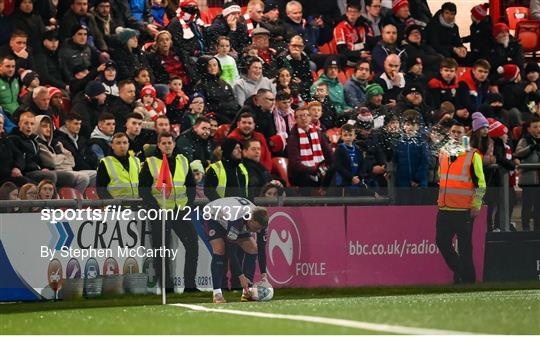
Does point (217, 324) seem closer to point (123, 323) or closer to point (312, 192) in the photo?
point (123, 323)

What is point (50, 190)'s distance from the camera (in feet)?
56.0

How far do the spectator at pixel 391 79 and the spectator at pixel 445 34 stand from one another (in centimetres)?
233

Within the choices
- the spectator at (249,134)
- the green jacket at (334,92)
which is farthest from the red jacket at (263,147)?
the green jacket at (334,92)

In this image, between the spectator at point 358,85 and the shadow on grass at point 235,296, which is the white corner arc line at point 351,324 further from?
the spectator at point 358,85

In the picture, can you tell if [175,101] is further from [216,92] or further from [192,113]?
[216,92]

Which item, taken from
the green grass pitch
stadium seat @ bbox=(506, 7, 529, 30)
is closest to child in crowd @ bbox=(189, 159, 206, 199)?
the green grass pitch

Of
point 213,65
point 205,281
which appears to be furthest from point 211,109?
point 205,281

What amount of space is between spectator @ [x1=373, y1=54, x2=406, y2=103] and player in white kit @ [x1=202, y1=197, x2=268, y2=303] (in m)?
6.51

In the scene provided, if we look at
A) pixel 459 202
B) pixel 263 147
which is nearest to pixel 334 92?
pixel 263 147

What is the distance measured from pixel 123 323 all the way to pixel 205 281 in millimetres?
5067

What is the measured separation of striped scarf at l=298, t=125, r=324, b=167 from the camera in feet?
65.8

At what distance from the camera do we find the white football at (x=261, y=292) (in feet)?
53.1

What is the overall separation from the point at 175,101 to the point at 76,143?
2.47m

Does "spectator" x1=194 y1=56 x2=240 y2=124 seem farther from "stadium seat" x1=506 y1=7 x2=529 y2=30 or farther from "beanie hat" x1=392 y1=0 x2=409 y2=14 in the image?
"stadium seat" x1=506 y1=7 x2=529 y2=30
